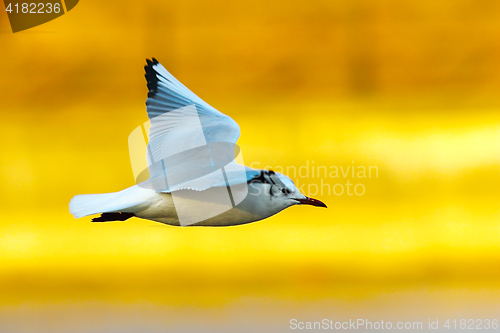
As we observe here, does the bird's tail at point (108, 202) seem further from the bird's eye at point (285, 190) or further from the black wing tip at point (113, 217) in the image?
the bird's eye at point (285, 190)

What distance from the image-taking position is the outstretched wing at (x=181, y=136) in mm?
1302

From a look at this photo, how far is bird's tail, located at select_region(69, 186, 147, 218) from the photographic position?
1.27 m

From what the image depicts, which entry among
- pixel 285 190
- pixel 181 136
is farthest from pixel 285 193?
pixel 181 136

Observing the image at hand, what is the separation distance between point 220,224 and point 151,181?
9.5 inches

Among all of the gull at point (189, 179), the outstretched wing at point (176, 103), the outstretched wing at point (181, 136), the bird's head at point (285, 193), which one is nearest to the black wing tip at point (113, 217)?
the gull at point (189, 179)

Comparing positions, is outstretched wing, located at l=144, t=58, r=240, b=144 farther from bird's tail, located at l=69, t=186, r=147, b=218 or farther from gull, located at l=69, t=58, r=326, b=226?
bird's tail, located at l=69, t=186, r=147, b=218

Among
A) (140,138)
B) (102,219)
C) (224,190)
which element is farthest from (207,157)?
(102,219)

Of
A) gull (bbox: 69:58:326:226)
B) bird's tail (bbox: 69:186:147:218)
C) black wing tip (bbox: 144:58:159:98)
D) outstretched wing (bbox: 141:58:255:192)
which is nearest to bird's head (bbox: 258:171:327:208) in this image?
gull (bbox: 69:58:326:226)

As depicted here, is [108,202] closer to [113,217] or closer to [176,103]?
[113,217]

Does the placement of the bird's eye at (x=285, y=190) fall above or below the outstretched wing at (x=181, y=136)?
below

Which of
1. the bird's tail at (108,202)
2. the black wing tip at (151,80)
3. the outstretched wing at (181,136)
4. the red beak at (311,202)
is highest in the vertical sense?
the black wing tip at (151,80)

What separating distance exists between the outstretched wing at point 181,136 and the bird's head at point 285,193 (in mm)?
116

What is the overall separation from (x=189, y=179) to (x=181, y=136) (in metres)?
0.23

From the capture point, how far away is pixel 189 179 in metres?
1.26
